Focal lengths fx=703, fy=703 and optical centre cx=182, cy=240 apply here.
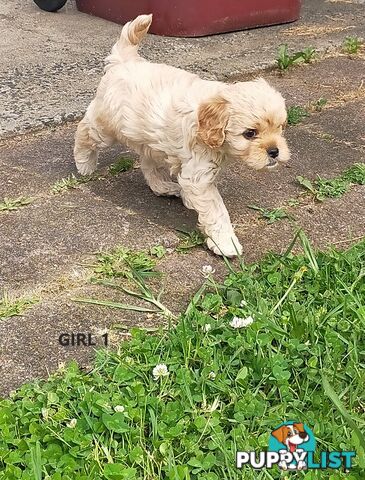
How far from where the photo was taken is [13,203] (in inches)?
138

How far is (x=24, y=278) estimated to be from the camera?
2971mm

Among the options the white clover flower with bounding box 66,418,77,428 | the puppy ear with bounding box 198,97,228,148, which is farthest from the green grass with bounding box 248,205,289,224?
the white clover flower with bounding box 66,418,77,428

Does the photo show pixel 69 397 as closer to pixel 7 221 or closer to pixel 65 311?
pixel 65 311

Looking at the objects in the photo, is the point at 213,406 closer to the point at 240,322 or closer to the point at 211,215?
the point at 240,322

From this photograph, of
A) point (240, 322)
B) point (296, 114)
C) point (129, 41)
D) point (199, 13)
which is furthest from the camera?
point (199, 13)

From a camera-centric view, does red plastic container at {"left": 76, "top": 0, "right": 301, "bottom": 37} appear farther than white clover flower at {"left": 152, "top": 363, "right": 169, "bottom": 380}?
Yes

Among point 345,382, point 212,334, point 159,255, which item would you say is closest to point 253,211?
point 159,255

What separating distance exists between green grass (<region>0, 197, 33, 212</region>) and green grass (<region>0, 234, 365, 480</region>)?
3.81 feet

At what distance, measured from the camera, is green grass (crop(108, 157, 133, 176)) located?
3971 millimetres

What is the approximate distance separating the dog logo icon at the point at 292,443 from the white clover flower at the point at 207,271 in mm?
934

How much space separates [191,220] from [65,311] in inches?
39.1

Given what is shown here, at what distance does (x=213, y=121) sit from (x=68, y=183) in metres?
1.08

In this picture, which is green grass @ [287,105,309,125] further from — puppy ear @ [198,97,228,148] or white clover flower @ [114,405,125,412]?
white clover flower @ [114,405,125,412]
